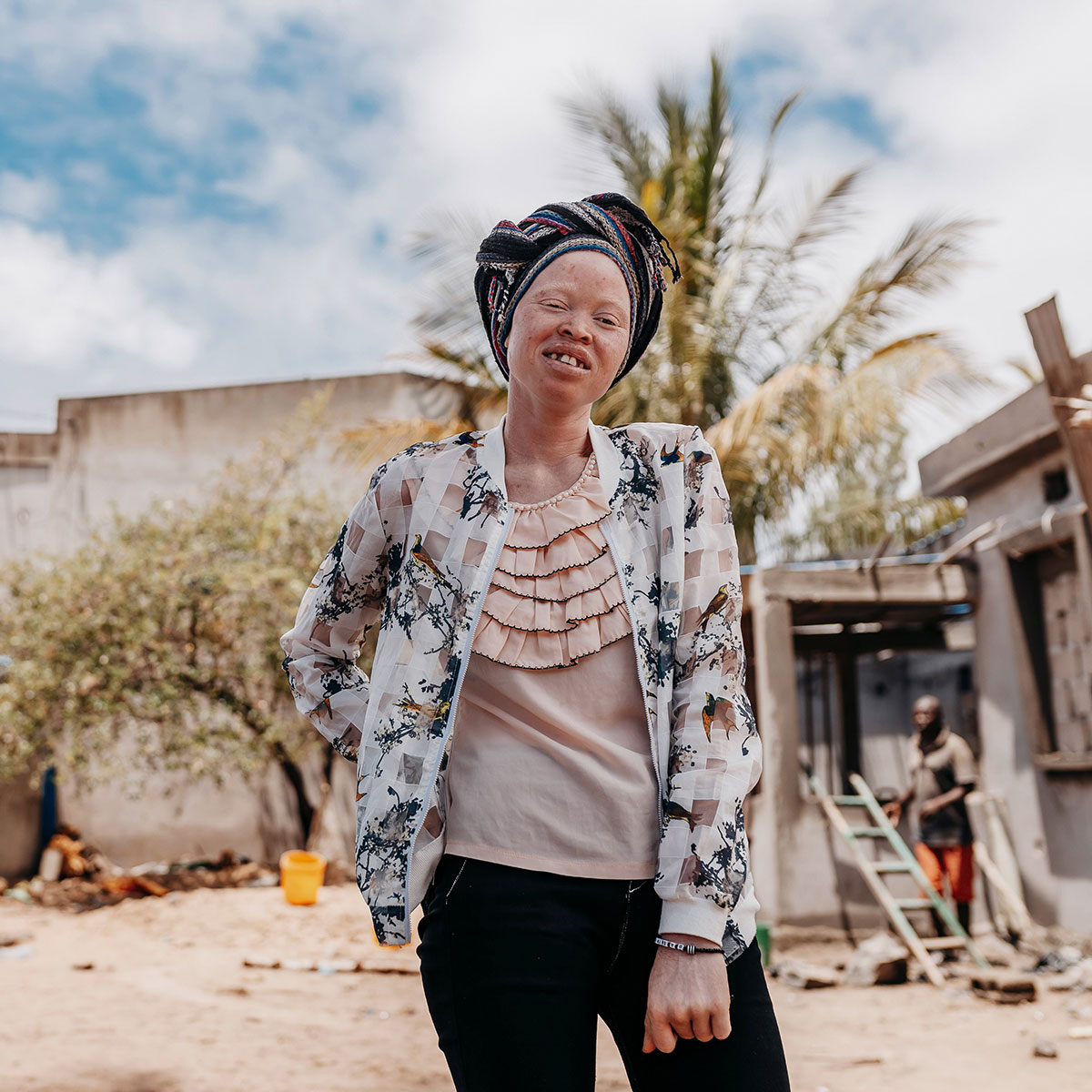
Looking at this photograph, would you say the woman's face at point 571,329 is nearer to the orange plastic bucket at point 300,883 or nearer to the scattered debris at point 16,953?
the scattered debris at point 16,953

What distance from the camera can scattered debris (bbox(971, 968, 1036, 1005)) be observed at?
22.2 ft

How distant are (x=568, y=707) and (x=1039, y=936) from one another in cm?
779

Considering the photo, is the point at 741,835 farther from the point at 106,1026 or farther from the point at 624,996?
the point at 106,1026

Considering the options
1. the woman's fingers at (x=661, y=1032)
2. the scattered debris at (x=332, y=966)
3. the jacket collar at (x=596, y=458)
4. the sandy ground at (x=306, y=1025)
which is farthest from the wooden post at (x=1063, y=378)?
the scattered debris at (x=332, y=966)

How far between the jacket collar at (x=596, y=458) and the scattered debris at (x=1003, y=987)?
635 centimetres

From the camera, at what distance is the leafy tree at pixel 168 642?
1090 centimetres

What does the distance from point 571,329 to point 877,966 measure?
6998 mm

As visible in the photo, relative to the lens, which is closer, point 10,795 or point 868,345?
point 868,345

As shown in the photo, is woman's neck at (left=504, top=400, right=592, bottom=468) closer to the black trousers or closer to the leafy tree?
the black trousers

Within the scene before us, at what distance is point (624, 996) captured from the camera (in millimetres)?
1436

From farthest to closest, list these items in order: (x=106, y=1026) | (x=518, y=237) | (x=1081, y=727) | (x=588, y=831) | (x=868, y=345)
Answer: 1. (x=868, y=345)
2. (x=1081, y=727)
3. (x=106, y=1026)
4. (x=518, y=237)
5. (x=588, y=831)

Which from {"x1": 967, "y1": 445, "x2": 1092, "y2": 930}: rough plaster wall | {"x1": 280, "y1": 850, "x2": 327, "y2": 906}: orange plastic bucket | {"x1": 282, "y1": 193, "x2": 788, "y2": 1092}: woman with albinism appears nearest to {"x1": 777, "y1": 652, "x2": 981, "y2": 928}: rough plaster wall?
{"x1": 967, "y1": 445, "x2": 1092, "y2": 930}: rough plaster wall

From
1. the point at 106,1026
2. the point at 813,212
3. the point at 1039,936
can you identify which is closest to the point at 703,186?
the point at 813,212

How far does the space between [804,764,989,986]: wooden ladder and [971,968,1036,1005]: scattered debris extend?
494mm
